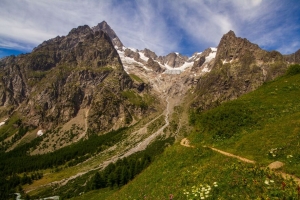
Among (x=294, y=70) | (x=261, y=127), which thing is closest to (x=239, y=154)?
(x=261, y=127)

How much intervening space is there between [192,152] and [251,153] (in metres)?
7.58

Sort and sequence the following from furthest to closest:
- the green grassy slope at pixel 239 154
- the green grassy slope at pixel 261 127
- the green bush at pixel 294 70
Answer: the green bush at pixel 294 70 < the green grassy slope at pixel 261 127 < the green grassy slope at pixel 239 154

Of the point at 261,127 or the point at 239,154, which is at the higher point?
the point at 261,127

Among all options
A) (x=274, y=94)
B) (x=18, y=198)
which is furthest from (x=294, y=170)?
(x=18, y=198)

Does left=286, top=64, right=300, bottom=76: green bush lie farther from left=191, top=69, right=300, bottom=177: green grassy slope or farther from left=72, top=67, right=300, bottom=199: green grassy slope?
left=72, top=67, right=300, bottom=199: green grassy slope

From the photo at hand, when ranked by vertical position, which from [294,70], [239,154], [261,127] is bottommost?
[239,154]

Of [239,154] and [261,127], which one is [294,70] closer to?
[261,127]

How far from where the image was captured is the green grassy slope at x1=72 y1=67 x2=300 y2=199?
16641 mm

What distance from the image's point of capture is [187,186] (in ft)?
69.0

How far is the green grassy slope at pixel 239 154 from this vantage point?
54.6ft

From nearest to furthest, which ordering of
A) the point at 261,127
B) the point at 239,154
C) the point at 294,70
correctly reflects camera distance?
1. the point at 239,154
2. the point at 261,127
3. the point at 294,70

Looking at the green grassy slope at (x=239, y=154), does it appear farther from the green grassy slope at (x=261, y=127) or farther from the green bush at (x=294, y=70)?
the green bush at (x=294, y=70)

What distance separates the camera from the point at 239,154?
25.4 metres

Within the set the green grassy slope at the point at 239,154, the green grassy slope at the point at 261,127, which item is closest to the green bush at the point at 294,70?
the green grassy slope at the point at 261,127
